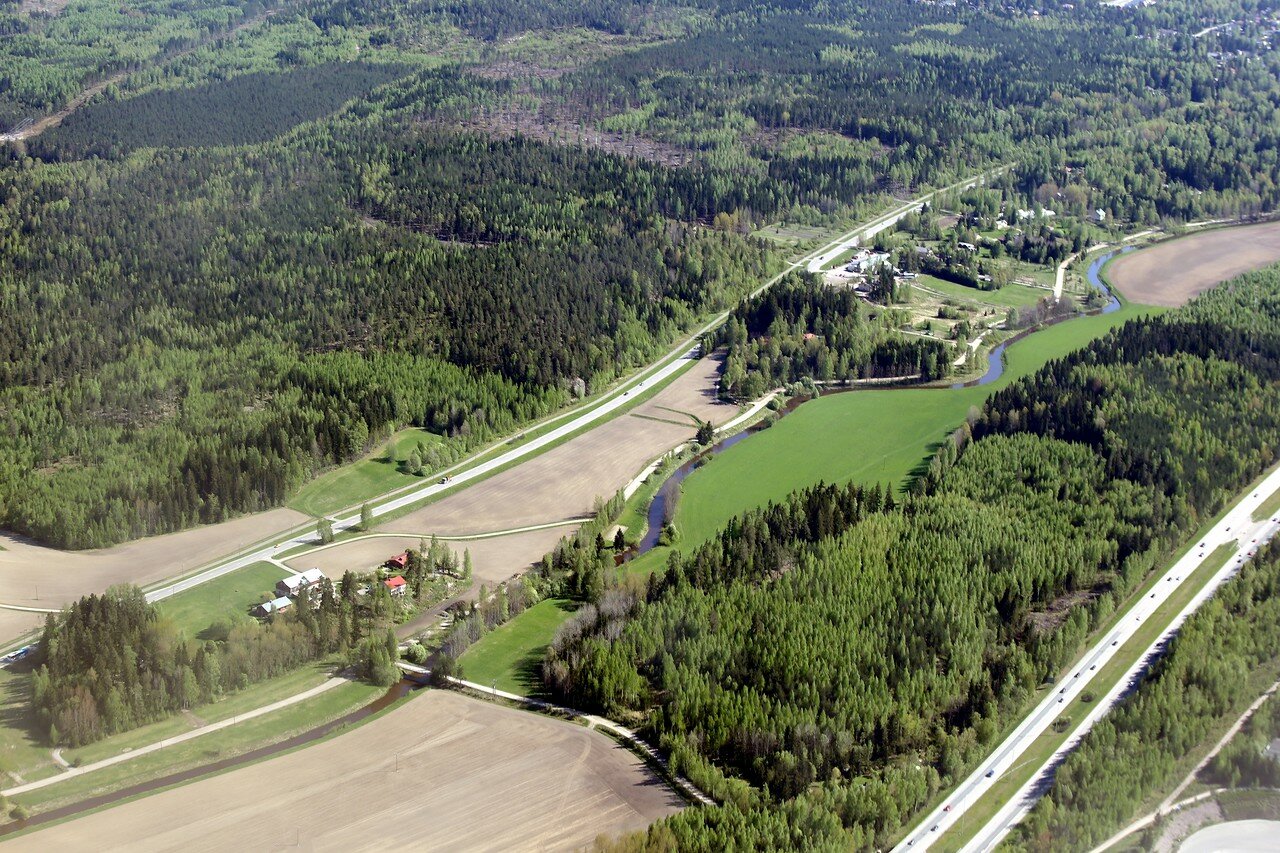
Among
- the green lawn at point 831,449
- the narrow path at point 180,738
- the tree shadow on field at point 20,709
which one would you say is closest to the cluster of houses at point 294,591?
the narrow path at point 180,738

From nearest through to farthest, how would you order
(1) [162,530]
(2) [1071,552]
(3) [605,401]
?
(2) [1071,552] → (1) [162,530] → (3) [605,401]

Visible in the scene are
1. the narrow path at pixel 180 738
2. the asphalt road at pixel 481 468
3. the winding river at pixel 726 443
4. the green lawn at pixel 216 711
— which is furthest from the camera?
the winding river at pixel 726 443

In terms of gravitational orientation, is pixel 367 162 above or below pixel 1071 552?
above

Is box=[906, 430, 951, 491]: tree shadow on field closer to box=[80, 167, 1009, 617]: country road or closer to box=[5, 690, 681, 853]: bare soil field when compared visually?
box=[80, 167, 1009, 617]: country road

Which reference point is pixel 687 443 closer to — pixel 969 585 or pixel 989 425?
pixel 989 425

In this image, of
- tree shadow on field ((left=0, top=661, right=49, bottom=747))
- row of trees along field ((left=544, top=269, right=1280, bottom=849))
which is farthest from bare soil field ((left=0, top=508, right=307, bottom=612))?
row of trees along field ((left=544, top=269, right=1280, bottom=849))

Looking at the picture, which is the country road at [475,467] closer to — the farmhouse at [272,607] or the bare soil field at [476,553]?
the bare soil field at [476,553]

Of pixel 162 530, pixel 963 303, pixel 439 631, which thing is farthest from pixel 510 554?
pixel 963 303
